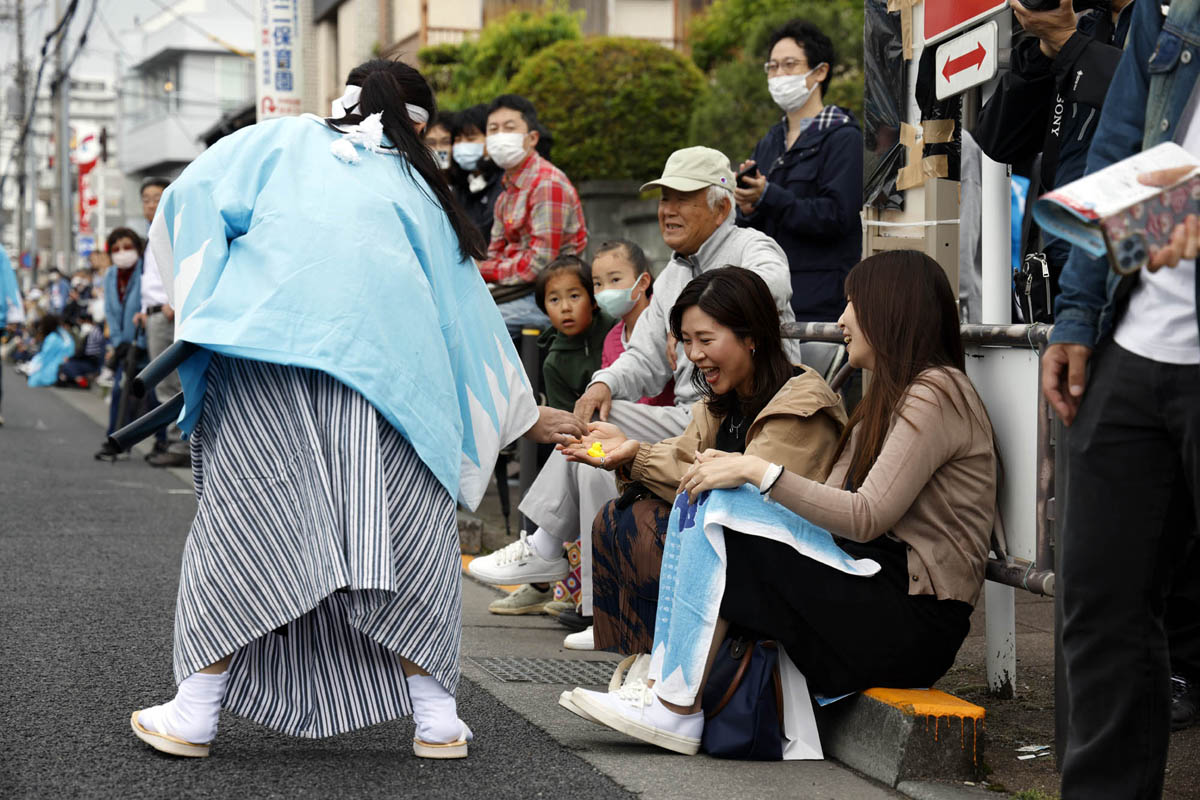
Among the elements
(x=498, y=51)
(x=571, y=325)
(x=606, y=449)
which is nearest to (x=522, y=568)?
(x=571, y=325)

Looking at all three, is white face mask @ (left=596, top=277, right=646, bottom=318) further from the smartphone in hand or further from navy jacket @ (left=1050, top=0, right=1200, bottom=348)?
navy jacket @ (left=1050, top=0, right=1200, bottom=348)

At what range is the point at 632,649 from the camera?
396 centimetres

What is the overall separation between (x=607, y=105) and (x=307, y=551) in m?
12.3

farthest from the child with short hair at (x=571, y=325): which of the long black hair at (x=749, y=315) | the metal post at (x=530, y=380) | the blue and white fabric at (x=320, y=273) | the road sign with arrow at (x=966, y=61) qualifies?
the blue and white fabric at (x=320, y=273)

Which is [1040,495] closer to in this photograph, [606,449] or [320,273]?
[606,449]

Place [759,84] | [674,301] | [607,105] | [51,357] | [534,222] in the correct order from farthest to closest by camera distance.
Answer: [51,357], [607,105], [759,84], [534,222], [674,301]

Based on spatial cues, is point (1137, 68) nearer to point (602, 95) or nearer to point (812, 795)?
point (812, 795)

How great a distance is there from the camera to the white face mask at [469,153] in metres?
7.82

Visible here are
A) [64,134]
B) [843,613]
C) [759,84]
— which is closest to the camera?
[843,613]

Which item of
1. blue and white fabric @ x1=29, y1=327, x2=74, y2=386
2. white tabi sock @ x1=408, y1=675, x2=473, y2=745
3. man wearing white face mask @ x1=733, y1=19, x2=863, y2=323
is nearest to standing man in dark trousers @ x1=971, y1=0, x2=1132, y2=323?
man wearing white face mask @ x1=733, y1=19, x2=863, y2=323

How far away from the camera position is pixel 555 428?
400cm

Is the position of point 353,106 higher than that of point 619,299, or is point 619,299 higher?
point 353,106

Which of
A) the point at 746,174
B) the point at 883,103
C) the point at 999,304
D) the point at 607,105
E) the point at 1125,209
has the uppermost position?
the point at 607,105

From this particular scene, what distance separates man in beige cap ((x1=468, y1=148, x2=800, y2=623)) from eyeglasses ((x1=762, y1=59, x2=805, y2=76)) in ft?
4.03
